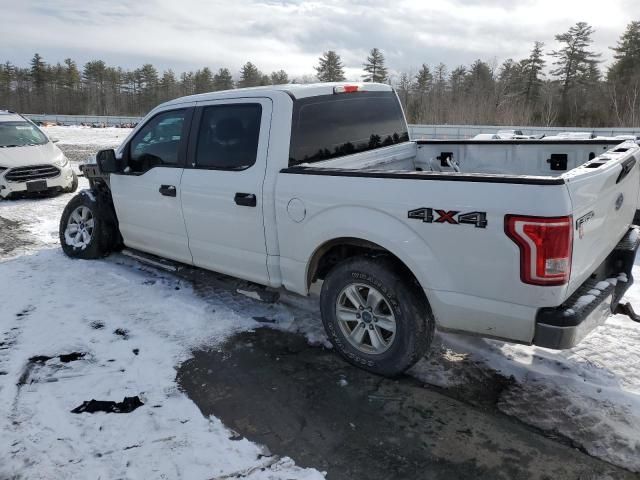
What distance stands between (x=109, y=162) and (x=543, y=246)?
173 inches

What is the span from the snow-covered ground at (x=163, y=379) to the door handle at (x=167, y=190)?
1.03 meters

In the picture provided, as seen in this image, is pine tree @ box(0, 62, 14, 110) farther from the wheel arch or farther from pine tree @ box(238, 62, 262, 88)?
the wheel arch

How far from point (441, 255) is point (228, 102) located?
93.6 inches

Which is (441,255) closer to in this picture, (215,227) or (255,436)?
(255,436)

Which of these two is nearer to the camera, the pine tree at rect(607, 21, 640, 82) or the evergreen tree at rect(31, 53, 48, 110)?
the pine tree at rect(607, 21, 640, 82)

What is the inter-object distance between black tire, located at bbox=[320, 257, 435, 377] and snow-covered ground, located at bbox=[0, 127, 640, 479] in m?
0.29

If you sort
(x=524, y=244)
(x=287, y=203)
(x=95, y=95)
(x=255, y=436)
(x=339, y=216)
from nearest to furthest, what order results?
(x=524, y=244) → (x=255, y=436) → (x=339, y=216) → (x=287, y=203) → (x=95, y=95)

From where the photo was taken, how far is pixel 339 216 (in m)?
3.53

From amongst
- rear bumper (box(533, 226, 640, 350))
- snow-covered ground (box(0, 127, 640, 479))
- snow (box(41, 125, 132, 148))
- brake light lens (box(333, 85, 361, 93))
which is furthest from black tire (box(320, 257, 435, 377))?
snow (box(41, 125, 132, 148))

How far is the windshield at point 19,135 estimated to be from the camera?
34.6 ft

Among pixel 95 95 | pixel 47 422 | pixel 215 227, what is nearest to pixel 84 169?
pixel 215 227

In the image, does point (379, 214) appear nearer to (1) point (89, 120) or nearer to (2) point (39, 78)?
(1) point (89, 120)

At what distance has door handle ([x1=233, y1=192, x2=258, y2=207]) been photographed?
4039 millimetres

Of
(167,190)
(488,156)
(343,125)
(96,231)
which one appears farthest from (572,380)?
(96,231)
